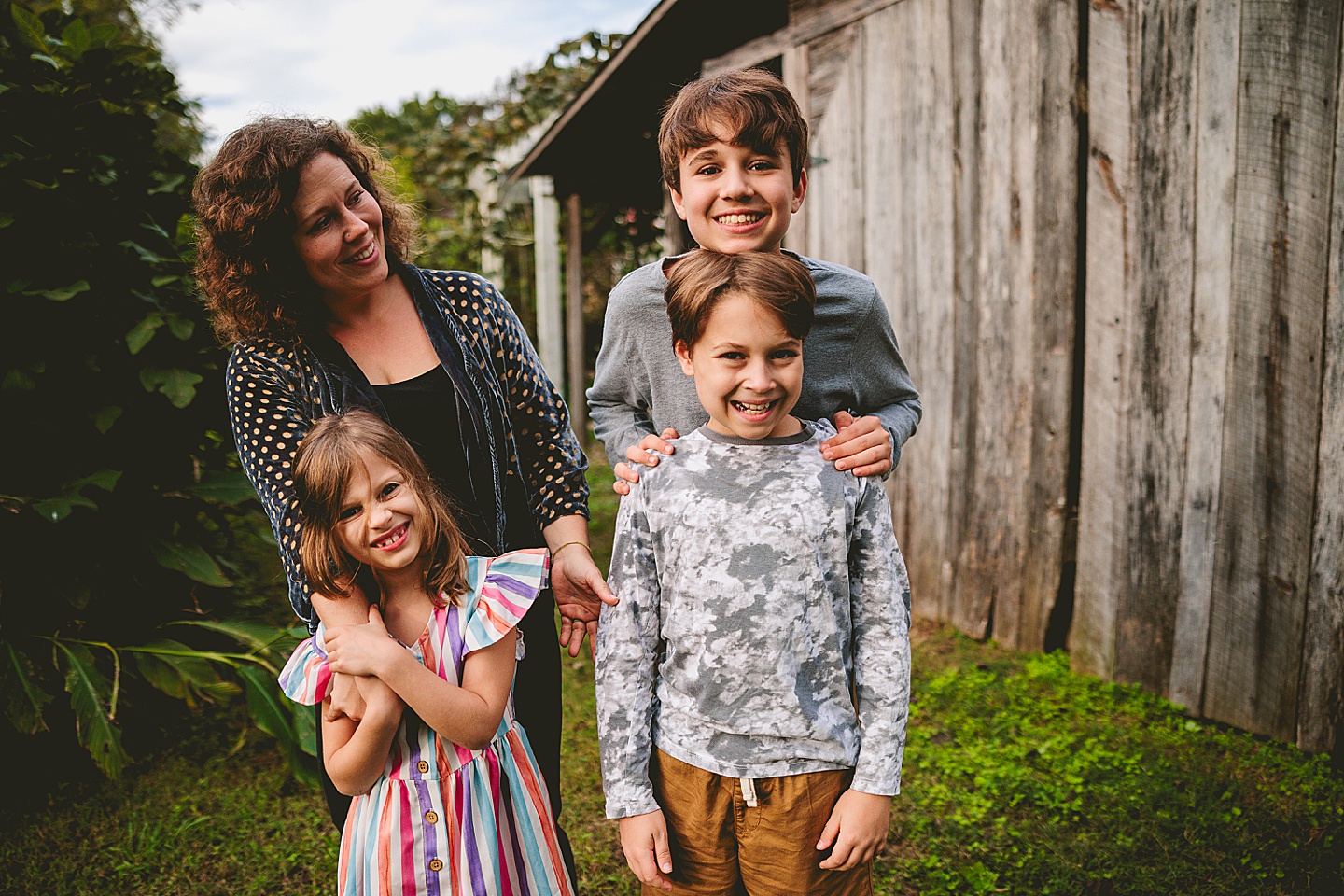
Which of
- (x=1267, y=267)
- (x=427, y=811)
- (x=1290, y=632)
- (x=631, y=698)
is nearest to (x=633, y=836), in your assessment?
(x=631, y=698)

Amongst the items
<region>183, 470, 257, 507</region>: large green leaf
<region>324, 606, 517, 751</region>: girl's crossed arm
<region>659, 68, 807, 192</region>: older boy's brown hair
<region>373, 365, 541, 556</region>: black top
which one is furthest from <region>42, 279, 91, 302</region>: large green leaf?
<region>659, 68, 807, 192</region>: older boy's brown hair

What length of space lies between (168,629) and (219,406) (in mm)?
932

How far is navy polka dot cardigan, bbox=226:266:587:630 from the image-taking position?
5.37 feet

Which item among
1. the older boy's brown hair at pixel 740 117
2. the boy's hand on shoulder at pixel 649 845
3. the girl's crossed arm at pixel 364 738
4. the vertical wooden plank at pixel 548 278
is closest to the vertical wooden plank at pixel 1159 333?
the older boy's brown hair at pixel 740 117

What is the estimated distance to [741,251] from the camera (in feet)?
5.29

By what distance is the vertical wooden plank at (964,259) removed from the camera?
3.88 meters

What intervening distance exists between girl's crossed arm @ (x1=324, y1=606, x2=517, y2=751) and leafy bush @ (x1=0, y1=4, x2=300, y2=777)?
6.34 ft

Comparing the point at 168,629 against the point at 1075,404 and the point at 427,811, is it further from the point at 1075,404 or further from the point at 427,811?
the point at 1075,404

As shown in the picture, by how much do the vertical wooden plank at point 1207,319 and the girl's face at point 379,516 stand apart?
111 inches

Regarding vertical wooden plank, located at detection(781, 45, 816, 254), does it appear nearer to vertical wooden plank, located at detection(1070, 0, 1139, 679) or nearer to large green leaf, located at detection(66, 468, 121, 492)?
vertical wooden plank, located at detection(1070, 0, 1139, 679)

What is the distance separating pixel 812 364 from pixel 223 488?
8.79 feet

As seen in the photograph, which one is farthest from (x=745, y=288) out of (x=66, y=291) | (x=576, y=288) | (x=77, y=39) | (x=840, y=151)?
(x=576, y=288)

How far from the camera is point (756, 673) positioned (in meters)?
1.51

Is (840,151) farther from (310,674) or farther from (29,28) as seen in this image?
(310,674)
